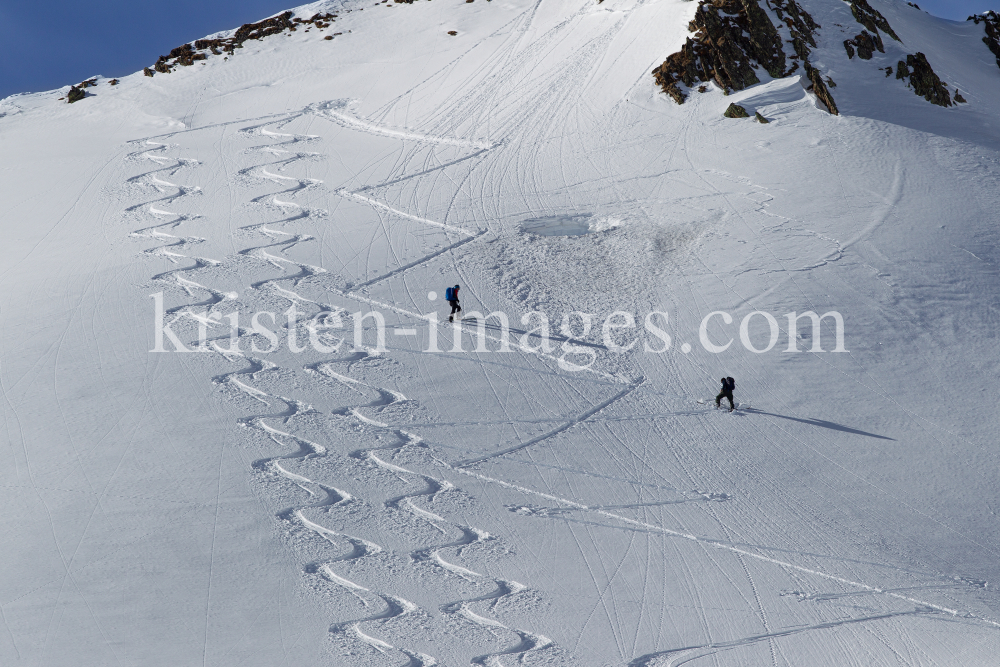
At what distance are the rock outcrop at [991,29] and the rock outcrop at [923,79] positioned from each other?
7071mm

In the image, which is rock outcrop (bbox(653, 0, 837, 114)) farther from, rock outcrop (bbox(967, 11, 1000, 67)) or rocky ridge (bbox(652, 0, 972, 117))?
rock outcrop (bbox(967, 11, 1000, 67))

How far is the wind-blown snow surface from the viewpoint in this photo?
11.4 meters

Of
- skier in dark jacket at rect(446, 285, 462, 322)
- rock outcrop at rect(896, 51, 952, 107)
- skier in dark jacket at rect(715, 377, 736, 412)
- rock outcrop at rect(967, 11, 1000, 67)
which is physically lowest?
skier in dark jacket at rect(715, 377, 736, 412)

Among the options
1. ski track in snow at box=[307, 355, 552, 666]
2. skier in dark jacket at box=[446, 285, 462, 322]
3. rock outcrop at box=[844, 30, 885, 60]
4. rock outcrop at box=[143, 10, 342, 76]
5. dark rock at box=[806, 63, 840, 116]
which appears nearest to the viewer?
ski track in snow at box=[307, 355, 552, 666]

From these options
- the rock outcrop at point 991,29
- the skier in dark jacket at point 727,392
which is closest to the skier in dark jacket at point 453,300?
the skier in dark jacket at point 727,392

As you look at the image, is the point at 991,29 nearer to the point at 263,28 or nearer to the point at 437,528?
the point at 263,28

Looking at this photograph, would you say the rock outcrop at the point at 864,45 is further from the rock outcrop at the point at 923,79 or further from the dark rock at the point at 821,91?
the dark rock at the point at 821,91

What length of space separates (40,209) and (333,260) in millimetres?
11921

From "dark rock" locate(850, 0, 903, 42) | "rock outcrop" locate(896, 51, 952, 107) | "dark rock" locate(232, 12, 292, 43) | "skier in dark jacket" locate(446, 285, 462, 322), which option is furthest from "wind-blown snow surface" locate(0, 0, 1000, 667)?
"dark rock" locate(232, 12, 292, 43)

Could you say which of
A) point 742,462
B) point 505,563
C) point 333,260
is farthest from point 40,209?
point 742,462

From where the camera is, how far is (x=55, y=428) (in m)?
15.2

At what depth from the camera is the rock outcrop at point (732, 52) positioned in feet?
88.9

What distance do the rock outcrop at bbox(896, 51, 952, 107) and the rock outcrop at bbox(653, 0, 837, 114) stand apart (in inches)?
129

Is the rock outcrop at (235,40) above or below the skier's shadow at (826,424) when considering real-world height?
above
